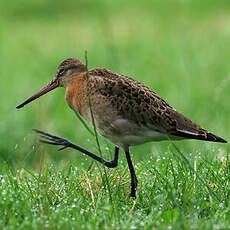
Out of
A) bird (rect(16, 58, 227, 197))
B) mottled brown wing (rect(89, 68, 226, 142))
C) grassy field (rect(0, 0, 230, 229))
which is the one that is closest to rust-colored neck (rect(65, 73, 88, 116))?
bird (rect(16, 58, 227, 197))

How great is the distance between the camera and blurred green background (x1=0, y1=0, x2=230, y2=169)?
8984 mm

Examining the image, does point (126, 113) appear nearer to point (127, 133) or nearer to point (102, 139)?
point (127, 133)

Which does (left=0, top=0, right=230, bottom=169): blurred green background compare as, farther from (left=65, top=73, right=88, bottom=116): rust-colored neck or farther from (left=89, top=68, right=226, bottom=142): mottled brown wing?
(left=89, top=68, right=226, bottom=142): mottled brown wing

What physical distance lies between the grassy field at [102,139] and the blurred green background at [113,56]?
0.04m

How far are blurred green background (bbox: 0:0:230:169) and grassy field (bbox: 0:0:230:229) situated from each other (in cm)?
4

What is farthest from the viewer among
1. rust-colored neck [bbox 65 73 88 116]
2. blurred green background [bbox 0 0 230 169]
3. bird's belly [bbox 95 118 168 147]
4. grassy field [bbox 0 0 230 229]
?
blurred green background [bbox 0 0 230 169]

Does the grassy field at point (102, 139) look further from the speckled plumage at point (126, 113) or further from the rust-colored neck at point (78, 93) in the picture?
the rust-colored neck at point (78, 93)

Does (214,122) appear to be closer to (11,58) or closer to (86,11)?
(11,58)

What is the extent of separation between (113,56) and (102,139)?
1.47 m

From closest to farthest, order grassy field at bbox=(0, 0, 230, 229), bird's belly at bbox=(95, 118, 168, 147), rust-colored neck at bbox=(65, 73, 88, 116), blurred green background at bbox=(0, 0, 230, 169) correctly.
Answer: grassy field at bbox=(0, 0, 230, 229), bird's belly at bbox=(95, 118, 168, 147), rust-colored neck at bbox=(65, 73, 88, 116), blurred green background at bbox=(0, 0, 230, 169)

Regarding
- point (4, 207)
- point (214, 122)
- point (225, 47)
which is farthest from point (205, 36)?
point (4, 207)

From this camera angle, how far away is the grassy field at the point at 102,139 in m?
4.22

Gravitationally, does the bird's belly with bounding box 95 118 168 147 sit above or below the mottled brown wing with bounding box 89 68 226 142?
below

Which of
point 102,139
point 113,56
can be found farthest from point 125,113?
point 102,139
